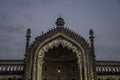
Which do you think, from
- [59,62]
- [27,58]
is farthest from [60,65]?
[27,58]

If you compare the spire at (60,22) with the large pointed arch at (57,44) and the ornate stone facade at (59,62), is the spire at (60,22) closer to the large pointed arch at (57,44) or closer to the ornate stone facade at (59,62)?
the ornate stone facade at (59,62)

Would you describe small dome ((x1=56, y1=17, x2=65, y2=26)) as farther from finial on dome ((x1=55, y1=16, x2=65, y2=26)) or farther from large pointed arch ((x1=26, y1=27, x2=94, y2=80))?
large pointed arch ((x1=26, y1=27, x2=94, y2=80))

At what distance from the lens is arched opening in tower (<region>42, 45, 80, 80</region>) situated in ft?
145

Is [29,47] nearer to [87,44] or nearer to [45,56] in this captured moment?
[45,56]

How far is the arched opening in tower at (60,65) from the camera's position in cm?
4419

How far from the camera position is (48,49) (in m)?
42.6

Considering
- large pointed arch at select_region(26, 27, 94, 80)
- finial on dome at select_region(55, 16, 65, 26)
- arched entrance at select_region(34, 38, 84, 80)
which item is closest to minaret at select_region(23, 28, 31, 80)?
large pointed arch at select_region(26, 27, 94, 80)

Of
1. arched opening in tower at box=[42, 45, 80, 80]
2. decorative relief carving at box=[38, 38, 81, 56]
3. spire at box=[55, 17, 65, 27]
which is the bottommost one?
arched opening in tower at box=[42, 45, 80, 80]

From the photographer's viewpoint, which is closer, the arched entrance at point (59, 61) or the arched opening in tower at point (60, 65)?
the arched entrance at point (59, 61)

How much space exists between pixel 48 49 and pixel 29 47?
3.76 meters

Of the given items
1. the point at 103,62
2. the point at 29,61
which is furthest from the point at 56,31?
the point at 103,62

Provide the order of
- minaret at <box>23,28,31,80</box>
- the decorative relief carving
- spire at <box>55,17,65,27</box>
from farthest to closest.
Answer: spire at <box>55,17,65,27</box>
the decorative relief carving
minaret at <box>23,28,31,80</box>

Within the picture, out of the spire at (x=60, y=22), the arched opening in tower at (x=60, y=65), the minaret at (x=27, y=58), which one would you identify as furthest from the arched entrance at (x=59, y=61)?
the spire at (x=60, y=22)

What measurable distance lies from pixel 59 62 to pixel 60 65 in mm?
683
